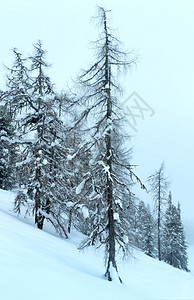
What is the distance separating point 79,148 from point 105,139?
111 centimetres

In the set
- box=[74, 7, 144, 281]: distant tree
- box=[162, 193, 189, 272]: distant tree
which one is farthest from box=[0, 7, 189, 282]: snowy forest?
box=[162, 193, 189, 272]: distant tree

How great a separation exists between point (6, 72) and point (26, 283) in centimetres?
1298

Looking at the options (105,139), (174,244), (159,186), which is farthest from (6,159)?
(174,244)

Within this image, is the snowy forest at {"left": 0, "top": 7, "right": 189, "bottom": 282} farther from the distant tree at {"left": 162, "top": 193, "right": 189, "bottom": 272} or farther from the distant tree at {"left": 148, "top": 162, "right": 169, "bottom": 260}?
the distant tree at {"left": 162, "top": 193, "right": 189, "bottom": 272}

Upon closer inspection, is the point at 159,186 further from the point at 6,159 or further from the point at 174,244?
the point at 6,159

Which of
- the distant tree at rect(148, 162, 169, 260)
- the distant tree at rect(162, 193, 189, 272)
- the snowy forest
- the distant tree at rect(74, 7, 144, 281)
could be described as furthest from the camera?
the distant tree at rect(162, 193, 189, 272)

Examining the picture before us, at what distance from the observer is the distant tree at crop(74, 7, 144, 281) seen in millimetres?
7832

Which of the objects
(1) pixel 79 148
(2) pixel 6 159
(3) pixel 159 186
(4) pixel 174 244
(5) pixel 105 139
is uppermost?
(3) pixel 159 186

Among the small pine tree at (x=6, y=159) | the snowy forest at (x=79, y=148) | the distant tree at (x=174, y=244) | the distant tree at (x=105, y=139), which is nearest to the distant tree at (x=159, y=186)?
the snowy forest at (x=79, y=148)

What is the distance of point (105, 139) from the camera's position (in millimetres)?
8195

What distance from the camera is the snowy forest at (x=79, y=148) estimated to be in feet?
26.1

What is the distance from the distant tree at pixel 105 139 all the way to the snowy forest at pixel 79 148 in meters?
0.04

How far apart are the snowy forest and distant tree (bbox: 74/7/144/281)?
0.12ft

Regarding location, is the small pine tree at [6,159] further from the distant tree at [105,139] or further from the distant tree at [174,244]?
the distant tree at [174,244]
